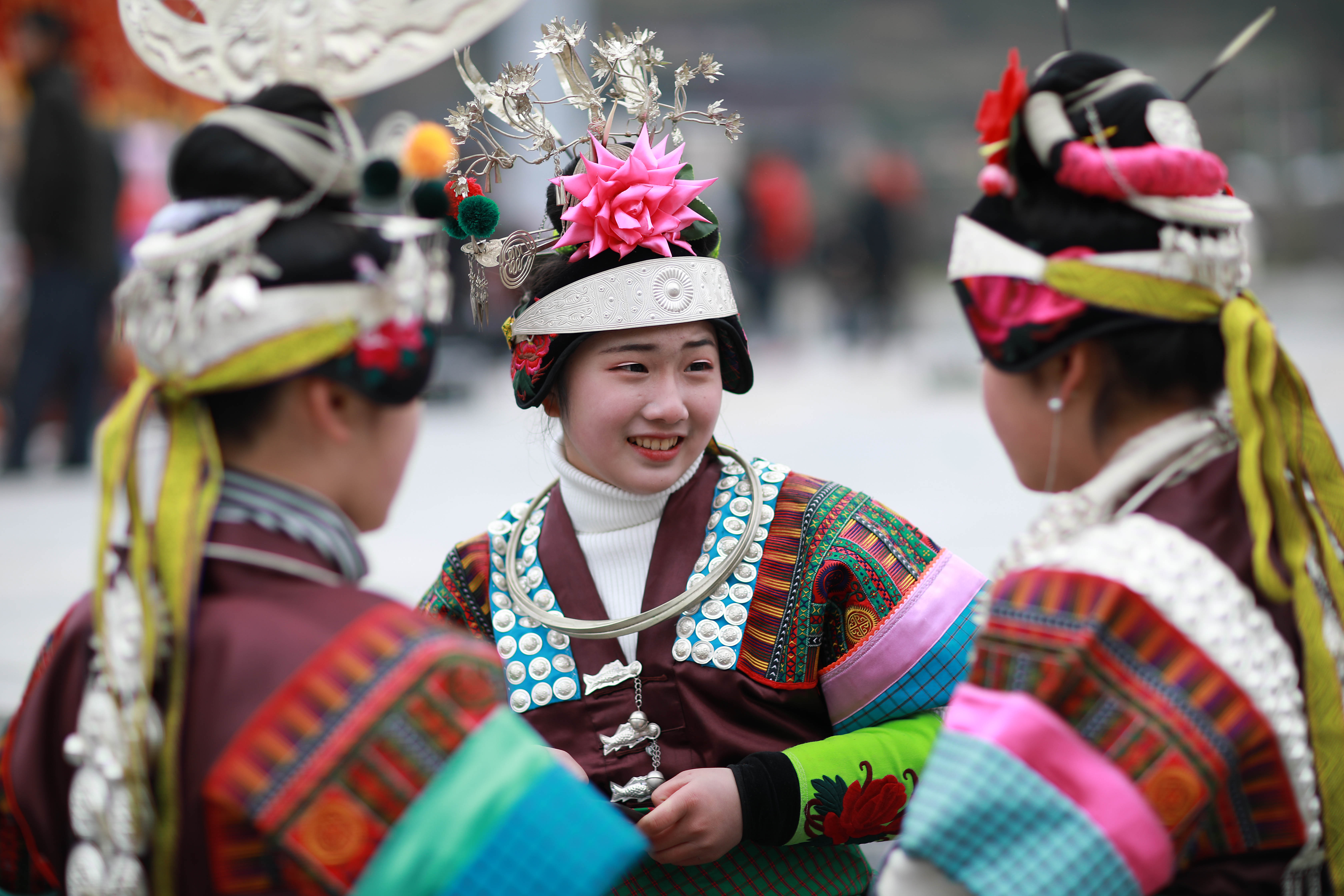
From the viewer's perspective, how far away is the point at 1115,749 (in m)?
1.36

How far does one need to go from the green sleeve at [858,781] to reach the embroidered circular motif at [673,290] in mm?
730

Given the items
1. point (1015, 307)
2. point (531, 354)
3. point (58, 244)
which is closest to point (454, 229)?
point (531, 354)

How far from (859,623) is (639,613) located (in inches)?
14.1

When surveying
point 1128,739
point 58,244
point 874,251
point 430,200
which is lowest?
point 1128,739

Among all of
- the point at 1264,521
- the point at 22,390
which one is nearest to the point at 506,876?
the point at 1264,521

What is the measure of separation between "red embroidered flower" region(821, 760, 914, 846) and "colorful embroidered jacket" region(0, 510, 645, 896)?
701 millimetres

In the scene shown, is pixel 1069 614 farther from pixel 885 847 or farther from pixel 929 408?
pixel 929 408

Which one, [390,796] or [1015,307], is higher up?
[1015,307]

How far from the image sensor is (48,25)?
22.5ft

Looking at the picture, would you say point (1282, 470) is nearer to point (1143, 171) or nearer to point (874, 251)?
point (1143, 171)

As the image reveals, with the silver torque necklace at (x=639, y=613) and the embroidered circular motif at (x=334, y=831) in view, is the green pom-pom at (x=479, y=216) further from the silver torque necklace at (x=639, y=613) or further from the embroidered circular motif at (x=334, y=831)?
the embroidered circular motif at (x=334, y=831)

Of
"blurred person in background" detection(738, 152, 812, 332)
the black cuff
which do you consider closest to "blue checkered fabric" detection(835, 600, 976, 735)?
the black cuff

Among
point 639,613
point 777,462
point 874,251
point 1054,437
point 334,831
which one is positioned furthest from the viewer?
point 874,251

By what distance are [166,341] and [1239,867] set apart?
130 cm
